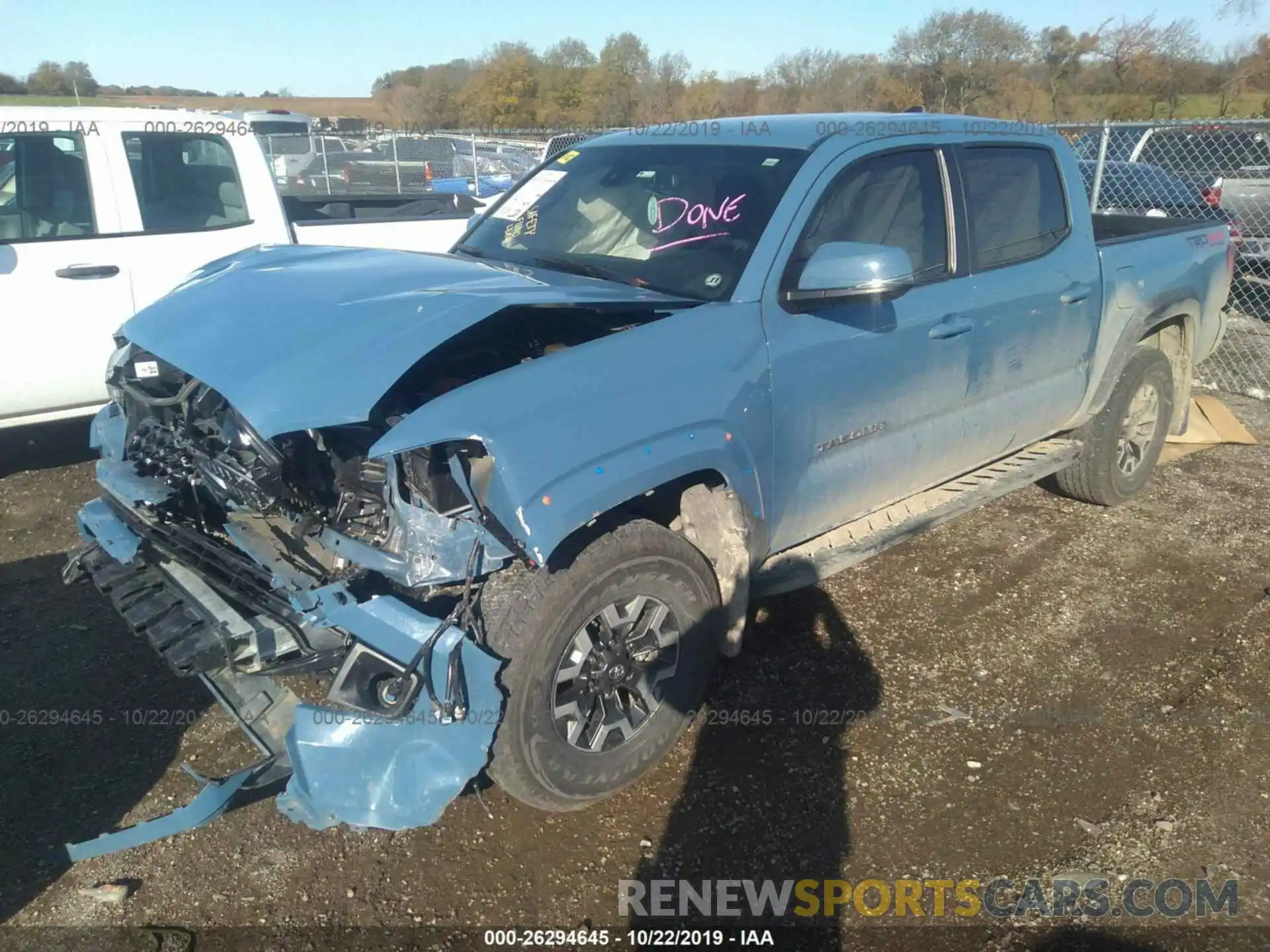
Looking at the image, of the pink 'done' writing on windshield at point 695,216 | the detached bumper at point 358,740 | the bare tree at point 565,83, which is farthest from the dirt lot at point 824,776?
the bare tree at point 565,83

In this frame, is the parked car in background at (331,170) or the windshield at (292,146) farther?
the windshield at (292,146)

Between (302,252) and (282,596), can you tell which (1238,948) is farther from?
(302,252)

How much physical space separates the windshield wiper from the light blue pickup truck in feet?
0.08

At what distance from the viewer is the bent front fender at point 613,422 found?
8.12ft

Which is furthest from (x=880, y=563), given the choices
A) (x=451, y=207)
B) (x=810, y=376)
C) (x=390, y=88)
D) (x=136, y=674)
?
(x=390, y=88)

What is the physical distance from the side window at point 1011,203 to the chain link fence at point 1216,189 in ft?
20.0

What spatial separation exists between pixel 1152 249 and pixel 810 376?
2830 millimetres

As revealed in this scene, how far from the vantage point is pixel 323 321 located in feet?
9.22

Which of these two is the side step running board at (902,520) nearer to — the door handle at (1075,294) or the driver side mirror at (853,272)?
the door handle at (1075,294)

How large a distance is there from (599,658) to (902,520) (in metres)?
1.75

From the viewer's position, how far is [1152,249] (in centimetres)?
493

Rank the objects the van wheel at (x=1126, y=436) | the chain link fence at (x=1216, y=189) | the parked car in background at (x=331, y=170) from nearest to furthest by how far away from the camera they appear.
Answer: the van wheel at (x=1126, y=436) < the chain link fence at (x=1216, y=189) < the parked car in background at (x=331, y=170)

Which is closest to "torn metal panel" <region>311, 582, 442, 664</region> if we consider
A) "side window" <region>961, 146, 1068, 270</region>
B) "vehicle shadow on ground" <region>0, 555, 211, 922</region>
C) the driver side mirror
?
"vehicle shadow on ground" <region>0, 555, 211, 922</region>

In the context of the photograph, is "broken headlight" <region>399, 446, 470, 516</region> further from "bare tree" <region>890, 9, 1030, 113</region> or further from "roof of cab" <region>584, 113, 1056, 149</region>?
"bare tree" <region>890, 9, 1030, 113</region>
